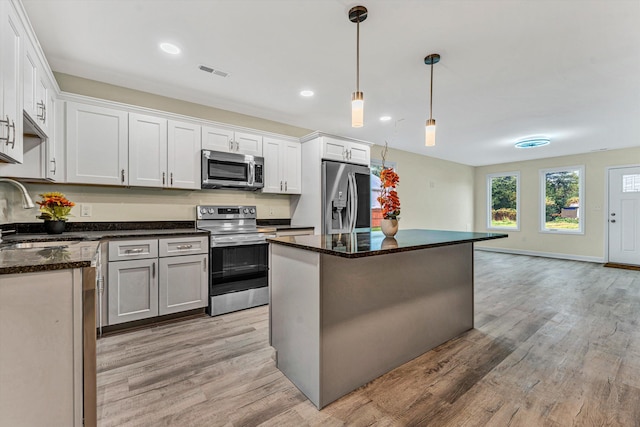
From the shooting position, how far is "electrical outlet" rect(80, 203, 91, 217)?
298cm

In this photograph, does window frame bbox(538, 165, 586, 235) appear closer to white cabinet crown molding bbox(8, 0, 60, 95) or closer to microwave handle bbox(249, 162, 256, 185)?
microwave handle bbox(249, 162, 256, 185)

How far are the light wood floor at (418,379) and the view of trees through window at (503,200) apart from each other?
5047 mm

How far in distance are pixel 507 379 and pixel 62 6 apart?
13.1 feet

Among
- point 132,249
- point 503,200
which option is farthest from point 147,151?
point 503,200

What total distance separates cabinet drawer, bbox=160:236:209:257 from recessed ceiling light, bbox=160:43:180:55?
5.67 ft

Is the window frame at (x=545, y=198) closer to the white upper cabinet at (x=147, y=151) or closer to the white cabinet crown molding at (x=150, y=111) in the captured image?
the white cabinet crown molding at (x=150, y=111)

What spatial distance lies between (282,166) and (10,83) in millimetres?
2751

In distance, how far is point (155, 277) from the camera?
288cm

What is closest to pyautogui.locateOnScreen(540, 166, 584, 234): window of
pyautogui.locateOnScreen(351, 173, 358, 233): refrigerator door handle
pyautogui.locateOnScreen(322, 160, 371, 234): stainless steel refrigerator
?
pyautogui.locateOnScreen(322, 160, 371, 234): stainless steel refrigerator

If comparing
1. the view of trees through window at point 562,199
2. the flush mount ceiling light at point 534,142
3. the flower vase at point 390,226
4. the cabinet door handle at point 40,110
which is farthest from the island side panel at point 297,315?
the view of trees through window at point 562,199

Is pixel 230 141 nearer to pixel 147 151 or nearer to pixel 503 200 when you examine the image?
pixel 147 151

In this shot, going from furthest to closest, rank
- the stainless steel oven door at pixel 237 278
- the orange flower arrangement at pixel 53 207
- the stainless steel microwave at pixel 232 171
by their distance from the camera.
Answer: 1. the stainless steel microwave at pixel 232 171
2. the stainless steel oven door at pixel 237 278
3. the orange flower arrangement at pixel 53 207

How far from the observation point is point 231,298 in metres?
3.29

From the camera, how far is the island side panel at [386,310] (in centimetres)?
178
